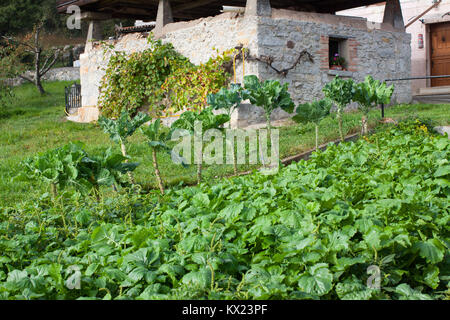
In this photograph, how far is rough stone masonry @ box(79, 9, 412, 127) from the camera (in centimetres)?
1002

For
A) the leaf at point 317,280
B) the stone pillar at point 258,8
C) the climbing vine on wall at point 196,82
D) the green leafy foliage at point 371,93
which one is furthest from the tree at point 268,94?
the leaf at point 317,280

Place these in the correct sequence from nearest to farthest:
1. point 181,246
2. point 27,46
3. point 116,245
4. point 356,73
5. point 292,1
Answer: point 181,246 < point 116,245 < point 356,73 < point 292,1 < point 27,46

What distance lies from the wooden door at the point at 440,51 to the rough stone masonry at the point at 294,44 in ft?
10.9

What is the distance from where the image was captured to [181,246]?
2.85 m

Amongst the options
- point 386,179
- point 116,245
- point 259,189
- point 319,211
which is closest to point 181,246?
point 116,245

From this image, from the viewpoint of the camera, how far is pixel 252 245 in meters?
3.12

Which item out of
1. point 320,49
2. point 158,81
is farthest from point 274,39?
point 158,81

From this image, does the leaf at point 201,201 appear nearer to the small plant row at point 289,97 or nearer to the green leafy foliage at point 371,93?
the small plant row at point 289,97

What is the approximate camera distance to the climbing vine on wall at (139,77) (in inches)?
454

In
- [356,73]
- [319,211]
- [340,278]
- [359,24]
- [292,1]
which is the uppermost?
[292,1]

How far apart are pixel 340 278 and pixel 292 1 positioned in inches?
468

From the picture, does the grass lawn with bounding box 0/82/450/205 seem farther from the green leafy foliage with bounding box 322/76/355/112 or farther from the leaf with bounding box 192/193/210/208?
the leaf with bounding box 192/193/210/208

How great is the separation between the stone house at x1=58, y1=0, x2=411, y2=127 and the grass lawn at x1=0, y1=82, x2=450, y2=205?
1.05m
